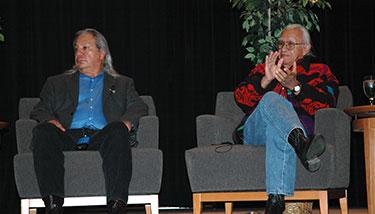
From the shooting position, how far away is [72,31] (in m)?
6.26

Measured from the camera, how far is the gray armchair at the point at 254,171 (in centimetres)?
382

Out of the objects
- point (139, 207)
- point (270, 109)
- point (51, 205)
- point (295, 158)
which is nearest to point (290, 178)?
point (295, 158)

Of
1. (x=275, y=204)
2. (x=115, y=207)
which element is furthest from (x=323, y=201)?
(x=115, y=207)

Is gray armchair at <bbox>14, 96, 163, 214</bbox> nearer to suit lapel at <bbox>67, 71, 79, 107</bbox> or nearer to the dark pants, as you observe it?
the dark pants

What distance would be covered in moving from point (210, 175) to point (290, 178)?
448 millimetres

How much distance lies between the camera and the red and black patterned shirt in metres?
4.04

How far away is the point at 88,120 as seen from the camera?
433 cm

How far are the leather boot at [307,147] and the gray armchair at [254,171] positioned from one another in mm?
185

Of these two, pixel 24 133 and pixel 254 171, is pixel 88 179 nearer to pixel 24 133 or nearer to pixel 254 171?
pixel 24 133

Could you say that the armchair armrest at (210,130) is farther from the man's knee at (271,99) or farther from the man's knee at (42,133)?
the man's knee at (42,133)

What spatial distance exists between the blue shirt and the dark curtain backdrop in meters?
1.79

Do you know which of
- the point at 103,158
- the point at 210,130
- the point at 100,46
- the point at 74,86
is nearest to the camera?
the point at 103,158

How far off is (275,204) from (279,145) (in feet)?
0.99

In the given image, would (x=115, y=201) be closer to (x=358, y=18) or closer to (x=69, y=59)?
(x=69, y=59)
